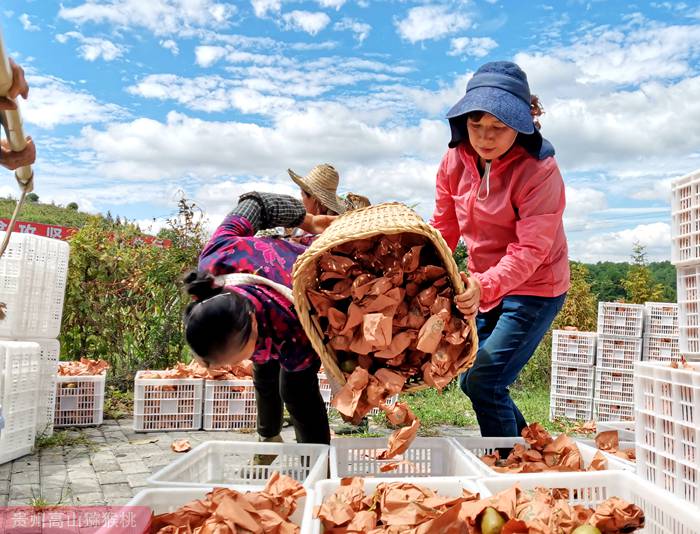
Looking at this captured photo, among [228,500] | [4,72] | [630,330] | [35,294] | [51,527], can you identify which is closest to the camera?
[4,72]

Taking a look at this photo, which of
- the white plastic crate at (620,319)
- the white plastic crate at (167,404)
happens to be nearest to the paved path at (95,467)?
the white plastic crate at (167,404)

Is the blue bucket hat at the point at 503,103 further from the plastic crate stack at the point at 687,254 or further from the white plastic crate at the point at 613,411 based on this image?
the white plastic crate at the point at 613,411

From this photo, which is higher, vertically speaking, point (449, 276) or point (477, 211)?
point (477, 211)

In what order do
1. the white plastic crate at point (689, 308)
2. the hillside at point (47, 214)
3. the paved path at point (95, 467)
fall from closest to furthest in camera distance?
the white plastic crate at point (689, 308)
the paved path at point (95, 467)
the hillside at point (47, 214)

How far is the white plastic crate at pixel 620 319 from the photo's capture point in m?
5.82

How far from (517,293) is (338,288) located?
0.83 metres

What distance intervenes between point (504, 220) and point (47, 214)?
26.1 metres

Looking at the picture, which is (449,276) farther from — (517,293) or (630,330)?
(630,330)

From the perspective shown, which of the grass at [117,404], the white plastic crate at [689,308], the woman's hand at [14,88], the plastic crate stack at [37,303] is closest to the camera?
the woman's hand at [14,88]

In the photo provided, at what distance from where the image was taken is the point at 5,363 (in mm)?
3553

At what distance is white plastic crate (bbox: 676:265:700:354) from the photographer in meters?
2.00

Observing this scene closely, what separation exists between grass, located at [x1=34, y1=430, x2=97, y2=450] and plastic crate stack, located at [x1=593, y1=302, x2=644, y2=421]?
4.84m

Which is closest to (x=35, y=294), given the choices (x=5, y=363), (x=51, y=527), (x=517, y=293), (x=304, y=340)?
(x=5, y=363)

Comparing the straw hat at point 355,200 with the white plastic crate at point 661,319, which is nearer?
the straw hat at point 355,200
